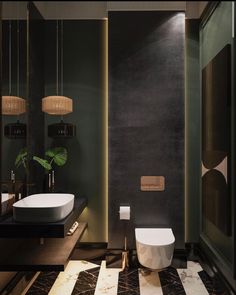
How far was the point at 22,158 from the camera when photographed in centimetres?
258

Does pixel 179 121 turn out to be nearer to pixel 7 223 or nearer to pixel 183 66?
pixel 183 66

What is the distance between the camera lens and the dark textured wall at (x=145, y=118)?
3012 mm

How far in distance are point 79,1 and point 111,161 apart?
1925mm

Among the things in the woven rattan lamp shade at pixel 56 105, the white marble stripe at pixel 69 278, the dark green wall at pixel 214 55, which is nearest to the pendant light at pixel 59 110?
the woven rattan lamp shade at pixel 56 105

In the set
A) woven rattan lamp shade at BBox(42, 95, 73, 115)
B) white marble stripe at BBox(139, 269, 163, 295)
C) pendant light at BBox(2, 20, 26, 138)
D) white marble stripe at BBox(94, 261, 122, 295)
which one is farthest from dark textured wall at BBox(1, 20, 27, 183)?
white marble stripe at BBox(139, 269, 163, 295)

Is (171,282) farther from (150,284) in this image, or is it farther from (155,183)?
(155,183)

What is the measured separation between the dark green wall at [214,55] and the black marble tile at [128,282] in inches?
30.9

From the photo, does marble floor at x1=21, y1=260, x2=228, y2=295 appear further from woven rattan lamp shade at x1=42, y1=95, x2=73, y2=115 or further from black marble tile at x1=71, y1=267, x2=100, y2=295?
woven rattan lamp shade at x1=42, y1=95, x2=73, y2=115

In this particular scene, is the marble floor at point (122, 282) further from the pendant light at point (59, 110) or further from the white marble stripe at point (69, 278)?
the pendant light at point (59, 110)

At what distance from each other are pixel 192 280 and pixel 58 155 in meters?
1.90

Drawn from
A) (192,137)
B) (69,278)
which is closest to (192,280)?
(69,278)

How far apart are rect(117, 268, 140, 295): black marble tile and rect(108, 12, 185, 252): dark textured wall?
290mm

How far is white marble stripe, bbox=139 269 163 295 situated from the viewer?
245cm

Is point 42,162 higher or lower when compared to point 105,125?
lower
